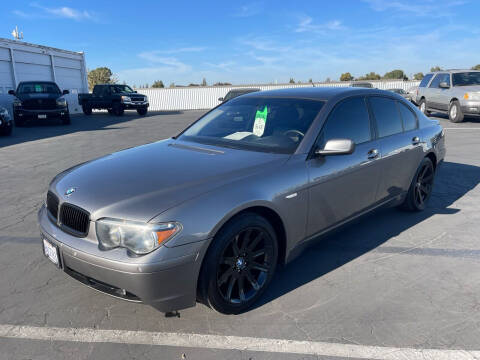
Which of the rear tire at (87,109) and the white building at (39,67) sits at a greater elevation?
the white building at (39,67)

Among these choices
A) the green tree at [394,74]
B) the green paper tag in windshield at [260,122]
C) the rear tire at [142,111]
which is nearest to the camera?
the green paper tag in windshield at [260,122]

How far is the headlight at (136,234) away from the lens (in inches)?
92.5

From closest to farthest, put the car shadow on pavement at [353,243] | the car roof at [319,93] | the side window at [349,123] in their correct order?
1. the car shadow on pavement at [353,243]
2. the side window at [349,123]
3. the car roof at [319,93]

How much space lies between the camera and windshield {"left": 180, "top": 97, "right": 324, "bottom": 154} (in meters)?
3.43

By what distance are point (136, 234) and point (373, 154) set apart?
2524mm

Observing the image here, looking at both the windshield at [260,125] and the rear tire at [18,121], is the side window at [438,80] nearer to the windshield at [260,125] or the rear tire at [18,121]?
the windshield at [260,125]

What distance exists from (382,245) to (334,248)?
1.70ft

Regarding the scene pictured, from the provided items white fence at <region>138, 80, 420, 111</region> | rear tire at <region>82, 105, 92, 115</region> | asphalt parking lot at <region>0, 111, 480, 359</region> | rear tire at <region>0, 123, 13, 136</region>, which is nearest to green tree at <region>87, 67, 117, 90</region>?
white fence at <region>138, 80, 420, 111</region>

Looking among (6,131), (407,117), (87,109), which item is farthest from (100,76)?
(407,117)

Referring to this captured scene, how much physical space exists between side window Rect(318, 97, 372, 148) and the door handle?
125 millimetres

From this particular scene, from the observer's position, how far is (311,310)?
2.92 meters

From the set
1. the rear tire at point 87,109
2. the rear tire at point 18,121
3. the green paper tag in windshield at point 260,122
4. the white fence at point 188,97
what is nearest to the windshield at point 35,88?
the rear tire at point 18,121

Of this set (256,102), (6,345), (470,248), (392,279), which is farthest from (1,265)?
(470,248)

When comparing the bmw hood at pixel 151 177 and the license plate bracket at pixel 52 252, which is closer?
the bmw hood at pixel 151 177
